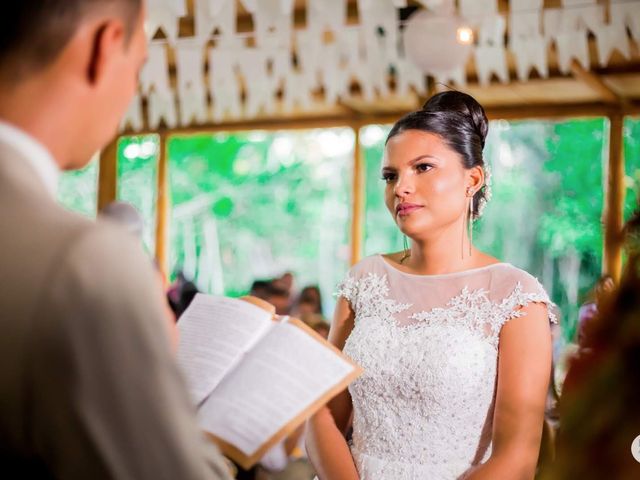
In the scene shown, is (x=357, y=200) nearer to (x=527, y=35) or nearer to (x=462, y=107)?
(x=527, y=35)

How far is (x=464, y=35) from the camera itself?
524 cm

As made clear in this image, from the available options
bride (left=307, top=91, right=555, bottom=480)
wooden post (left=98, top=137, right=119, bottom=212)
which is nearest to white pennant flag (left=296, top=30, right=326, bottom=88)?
wooden post (left=98, top=137, right=119, bottom=212)

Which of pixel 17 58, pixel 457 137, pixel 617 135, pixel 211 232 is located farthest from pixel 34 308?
pixel 211 232

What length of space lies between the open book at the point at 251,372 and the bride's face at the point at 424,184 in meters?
0.80

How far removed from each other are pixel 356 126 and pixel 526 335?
844 centimetres

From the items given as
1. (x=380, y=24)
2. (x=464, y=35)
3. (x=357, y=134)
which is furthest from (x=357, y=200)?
(x=464, y=35)

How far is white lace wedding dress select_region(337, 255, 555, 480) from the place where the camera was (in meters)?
2.56

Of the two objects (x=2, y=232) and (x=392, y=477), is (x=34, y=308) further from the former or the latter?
(x=392, y=477)

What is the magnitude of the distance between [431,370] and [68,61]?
5.90ft

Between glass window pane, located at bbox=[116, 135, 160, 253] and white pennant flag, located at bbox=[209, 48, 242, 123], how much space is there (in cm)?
111

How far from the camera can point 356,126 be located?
10.8 metres

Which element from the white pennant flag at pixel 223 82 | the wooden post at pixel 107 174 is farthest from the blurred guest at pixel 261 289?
the wooden post at pixel 107 174

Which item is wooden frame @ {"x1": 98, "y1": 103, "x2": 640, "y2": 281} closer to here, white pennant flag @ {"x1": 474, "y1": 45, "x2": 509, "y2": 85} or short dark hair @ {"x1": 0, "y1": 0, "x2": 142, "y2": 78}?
white pennant flag @ {"x1": 474, "y1": 45, "x2": 509, "y2": 85}

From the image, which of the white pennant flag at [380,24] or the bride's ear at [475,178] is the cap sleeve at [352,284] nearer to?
the bride's ear at [475,178]
